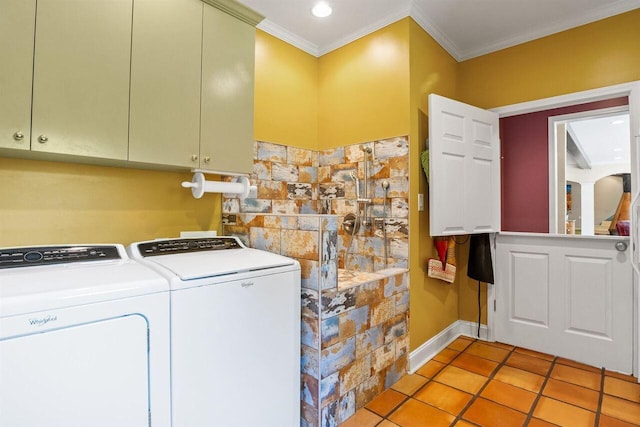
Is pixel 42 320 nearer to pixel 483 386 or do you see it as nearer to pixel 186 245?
pixel 186 245

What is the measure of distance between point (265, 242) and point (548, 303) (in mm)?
2454

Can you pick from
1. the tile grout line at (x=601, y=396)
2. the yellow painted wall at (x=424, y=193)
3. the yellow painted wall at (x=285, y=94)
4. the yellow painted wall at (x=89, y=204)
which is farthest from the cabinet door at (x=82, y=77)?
the tile grout line at (x=601, y=396)

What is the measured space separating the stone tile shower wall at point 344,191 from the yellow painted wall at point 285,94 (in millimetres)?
122

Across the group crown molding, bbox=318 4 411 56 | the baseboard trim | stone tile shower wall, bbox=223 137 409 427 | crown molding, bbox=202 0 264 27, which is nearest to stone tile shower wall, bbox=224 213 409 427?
stone tile shower wall, bbox=223 137 409 427

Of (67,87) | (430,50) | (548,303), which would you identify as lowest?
(548,303)

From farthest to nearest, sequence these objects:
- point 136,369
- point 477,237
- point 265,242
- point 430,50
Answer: point 477,237
point 430,50
point 265,242
point 136,369

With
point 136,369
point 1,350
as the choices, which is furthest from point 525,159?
point 1,350

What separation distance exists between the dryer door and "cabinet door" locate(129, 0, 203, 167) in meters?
0.88

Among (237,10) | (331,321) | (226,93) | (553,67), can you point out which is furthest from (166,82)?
(553,67)

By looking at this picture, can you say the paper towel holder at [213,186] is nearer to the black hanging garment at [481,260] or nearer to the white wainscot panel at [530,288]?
the black hanging garment at [481,260]

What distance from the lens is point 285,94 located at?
2770 mm

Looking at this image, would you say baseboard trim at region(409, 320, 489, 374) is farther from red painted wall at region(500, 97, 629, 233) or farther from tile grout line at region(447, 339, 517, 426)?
red painted wall at region(500, 97, 629, 233)

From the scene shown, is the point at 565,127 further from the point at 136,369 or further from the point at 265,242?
the point at 136,369

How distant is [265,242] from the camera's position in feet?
6.64
